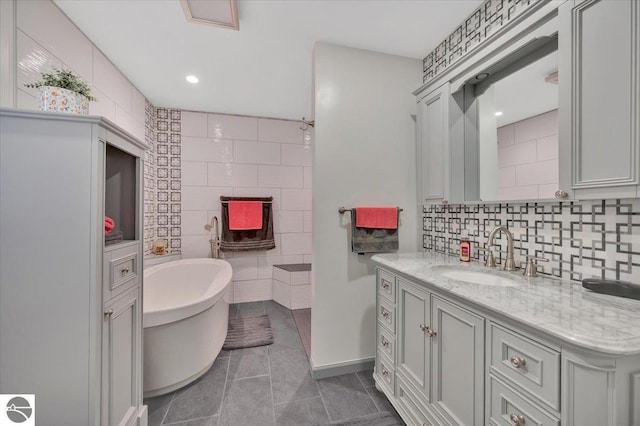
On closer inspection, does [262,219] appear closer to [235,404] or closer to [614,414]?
[235,404]

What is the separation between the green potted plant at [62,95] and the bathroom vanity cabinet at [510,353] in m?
1.64

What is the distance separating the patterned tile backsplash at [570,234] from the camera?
36.4 inches

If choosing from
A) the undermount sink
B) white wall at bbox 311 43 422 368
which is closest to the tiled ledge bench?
white wall at bbox 311 43 422 368

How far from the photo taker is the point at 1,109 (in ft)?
2.76

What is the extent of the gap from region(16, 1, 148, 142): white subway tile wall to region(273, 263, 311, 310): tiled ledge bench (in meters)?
2.28

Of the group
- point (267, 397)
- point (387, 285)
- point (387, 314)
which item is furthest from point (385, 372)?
point (267, 397)

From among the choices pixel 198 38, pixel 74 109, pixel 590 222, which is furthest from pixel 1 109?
pixel 590 222

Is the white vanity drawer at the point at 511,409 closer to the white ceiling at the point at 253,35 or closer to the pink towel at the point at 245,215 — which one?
the white ceiling at the point at 253,35

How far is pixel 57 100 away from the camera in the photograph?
0.96 metres

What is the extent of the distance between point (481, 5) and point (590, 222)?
1.40 meters

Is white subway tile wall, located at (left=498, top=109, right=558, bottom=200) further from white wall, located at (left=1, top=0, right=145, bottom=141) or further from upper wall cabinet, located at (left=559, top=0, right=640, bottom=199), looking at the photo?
white wall, located at (left=1, top=0, right=145, bottom=141)

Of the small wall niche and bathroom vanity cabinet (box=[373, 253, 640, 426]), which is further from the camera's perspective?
the small wall niche
